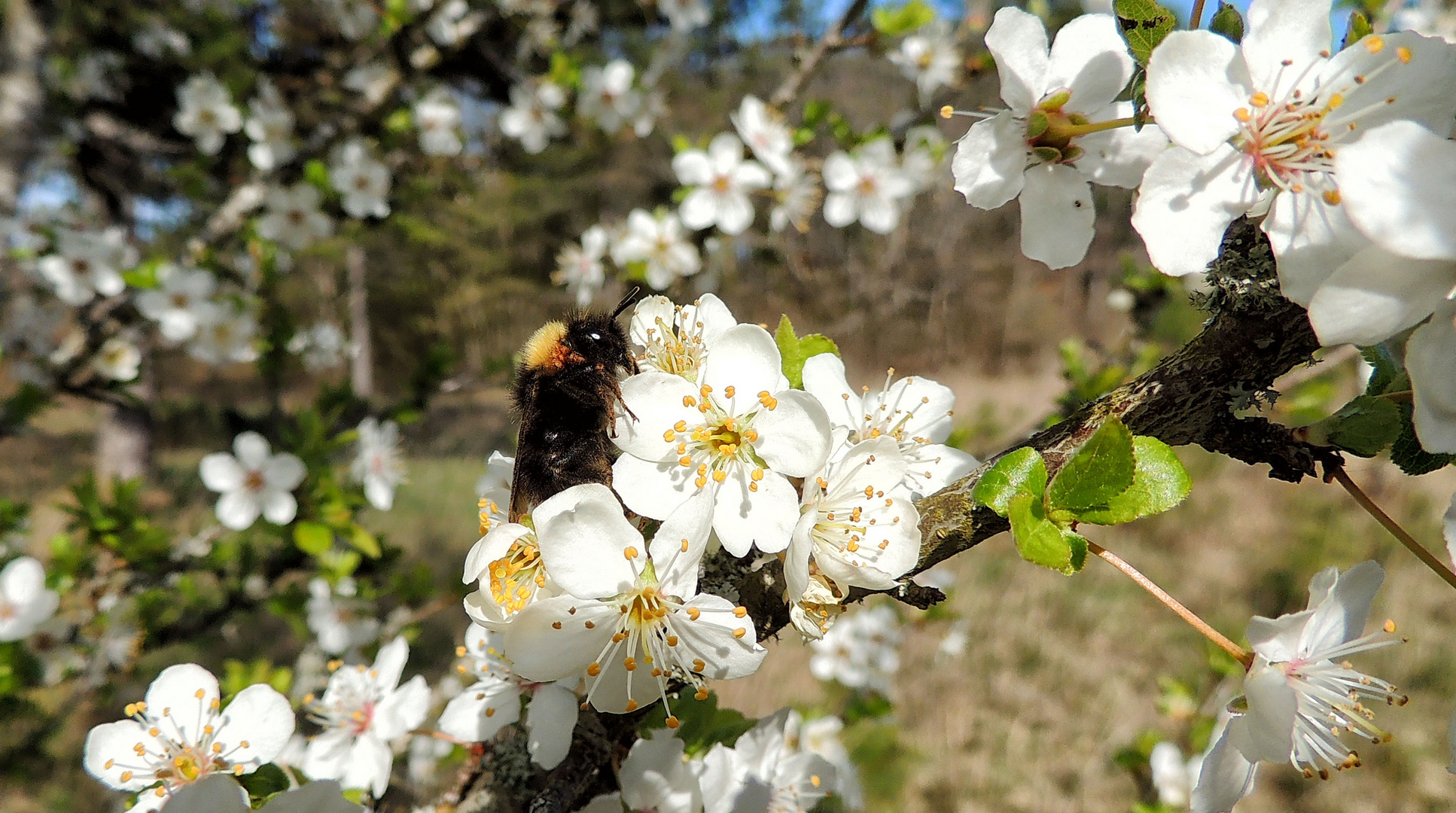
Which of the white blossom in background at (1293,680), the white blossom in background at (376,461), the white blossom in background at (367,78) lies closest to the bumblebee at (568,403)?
the white blossom in background at (1293,680)

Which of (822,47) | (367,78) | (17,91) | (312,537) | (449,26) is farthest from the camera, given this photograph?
(367,78)

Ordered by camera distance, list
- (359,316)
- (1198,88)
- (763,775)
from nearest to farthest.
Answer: (1198,88) → (763,775) → (359,316)

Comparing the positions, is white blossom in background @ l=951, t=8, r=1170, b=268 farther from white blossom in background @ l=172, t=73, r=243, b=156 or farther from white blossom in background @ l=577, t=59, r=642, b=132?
white blossom in background @ l=172, t=73, r=243, b=156

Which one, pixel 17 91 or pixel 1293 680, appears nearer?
pixel 1293 680

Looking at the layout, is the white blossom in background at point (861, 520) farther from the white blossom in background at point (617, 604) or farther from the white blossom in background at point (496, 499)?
the white blossom in background at point (496, 499)

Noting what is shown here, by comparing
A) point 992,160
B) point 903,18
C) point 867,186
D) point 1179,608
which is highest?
point 992,160

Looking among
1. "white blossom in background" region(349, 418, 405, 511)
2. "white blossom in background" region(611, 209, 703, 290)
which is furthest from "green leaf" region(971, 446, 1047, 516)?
"white blossom in background" region(349, 418, 405, 511)

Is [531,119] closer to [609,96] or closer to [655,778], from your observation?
[609,96]

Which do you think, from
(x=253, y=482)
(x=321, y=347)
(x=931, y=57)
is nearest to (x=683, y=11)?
(x=931, y=57)
